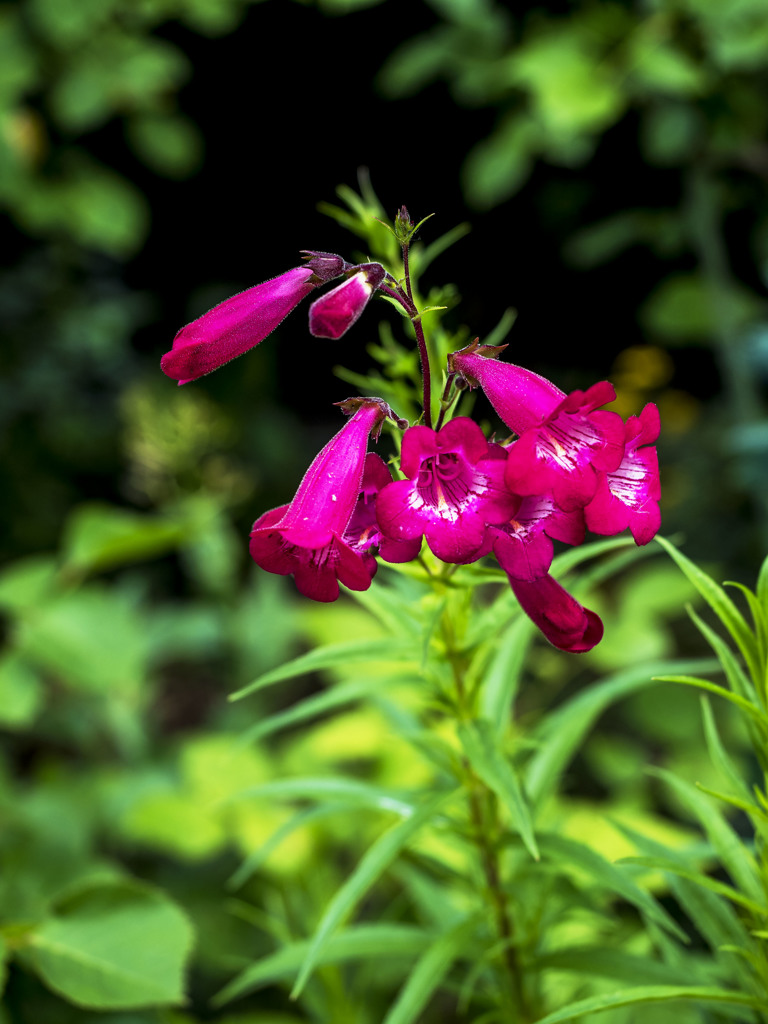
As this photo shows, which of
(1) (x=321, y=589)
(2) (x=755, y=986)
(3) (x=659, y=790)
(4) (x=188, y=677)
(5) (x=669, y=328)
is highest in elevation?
(1) (x=321, y=589)

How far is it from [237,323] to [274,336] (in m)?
2.98

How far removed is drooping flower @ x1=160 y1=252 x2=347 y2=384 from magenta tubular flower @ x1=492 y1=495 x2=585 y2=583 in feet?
0.71

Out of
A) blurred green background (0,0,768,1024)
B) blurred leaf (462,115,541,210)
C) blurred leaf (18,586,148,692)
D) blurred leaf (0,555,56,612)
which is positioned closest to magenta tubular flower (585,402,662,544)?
blurred green background (0,0,768,1024)

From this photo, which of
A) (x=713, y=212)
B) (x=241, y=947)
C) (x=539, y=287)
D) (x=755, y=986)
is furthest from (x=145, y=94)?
(x=755, y=986)

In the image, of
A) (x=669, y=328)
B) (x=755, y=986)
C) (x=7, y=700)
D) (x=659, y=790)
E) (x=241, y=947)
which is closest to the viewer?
(x=755, y=986)

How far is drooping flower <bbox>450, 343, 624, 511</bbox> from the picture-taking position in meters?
0.48

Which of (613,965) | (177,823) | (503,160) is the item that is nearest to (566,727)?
(613,965)

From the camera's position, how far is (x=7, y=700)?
4.39ft

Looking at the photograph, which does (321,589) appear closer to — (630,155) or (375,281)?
(375,281)

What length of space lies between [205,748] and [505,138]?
1774 millimetres

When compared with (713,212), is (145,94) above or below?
above

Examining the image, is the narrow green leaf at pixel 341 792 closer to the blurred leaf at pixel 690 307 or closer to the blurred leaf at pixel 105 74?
the blurred leaf at pixel 690 307

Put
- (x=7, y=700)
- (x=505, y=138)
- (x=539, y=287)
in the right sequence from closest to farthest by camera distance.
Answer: (x=7, y=700)
(x=505, y=138)
(x=539, y=287)

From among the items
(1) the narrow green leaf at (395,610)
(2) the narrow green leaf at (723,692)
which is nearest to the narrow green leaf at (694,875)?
(2) the narrow green leaf at (723,692)
